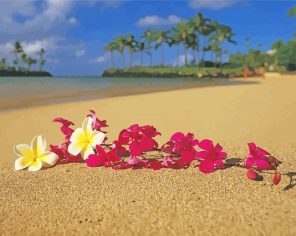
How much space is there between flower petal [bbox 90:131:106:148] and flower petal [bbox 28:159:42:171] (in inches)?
10.7

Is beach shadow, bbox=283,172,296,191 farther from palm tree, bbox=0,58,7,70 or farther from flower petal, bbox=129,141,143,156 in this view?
palm tree, bbox=0,58,7,70

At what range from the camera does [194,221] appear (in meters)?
1.28

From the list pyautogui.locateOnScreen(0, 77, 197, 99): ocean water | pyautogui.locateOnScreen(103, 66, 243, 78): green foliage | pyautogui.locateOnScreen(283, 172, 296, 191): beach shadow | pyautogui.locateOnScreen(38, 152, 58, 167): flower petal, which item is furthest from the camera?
pyautogui.locateOnScreen(103, 66, 243, 78): green foliage

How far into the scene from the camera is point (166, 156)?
2080 millimetres

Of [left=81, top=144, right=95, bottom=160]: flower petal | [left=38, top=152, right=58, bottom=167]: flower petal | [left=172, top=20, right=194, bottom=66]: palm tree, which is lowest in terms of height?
[left=38, top=152, right=58, bottom=167]: flower petal

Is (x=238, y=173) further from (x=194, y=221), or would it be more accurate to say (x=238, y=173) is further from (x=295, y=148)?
(x=295, y=148)

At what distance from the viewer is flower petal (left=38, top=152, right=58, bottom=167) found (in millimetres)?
2117

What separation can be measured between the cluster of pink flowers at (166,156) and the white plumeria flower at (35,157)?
0.29 feet

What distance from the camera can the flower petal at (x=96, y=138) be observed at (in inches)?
83.5

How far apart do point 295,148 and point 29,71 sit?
99691 millimetres

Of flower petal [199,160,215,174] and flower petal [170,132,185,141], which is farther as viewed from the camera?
flower petal [170,132,185,141]

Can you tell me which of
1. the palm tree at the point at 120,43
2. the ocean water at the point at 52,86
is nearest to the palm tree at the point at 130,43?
the palm tree at the point at 120,43

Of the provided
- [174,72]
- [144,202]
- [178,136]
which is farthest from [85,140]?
[174,72]

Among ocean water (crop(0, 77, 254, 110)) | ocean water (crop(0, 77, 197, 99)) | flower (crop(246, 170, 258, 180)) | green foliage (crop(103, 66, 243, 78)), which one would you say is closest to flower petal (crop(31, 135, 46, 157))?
flower (crop(246, 170, 258, 180))
